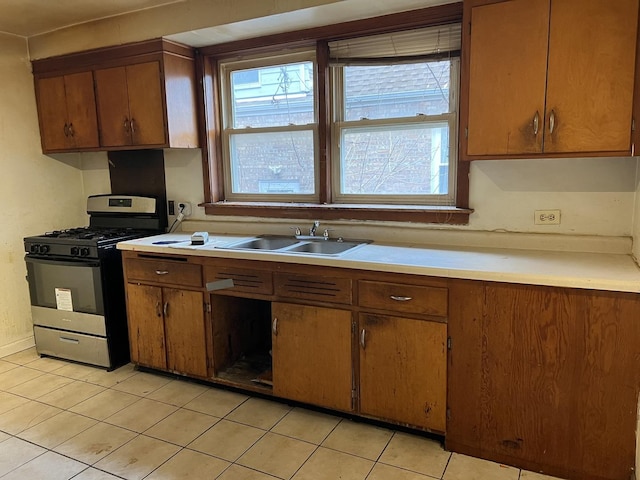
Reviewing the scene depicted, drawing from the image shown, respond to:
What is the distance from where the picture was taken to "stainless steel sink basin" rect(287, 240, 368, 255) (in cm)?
276

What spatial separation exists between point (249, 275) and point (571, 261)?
1631 millimetres

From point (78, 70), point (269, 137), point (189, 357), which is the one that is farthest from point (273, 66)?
point (189, 357)

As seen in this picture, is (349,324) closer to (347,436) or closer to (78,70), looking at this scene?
(347,436)

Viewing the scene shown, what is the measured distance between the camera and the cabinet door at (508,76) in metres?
2.04

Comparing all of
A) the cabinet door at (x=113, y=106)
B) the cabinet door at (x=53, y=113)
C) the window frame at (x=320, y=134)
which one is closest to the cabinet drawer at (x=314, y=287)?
the window frame at (x=320, y=134)

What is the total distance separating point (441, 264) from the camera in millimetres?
2137

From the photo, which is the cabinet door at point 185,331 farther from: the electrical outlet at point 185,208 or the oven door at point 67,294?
the electrical outlet at point 185,208

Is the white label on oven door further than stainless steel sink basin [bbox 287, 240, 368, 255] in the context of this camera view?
Yes

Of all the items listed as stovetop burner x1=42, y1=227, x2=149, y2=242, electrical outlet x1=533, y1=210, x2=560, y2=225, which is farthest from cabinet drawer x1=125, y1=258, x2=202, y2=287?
electrical outlet x1=533, y1=210, x2=560, y2=225

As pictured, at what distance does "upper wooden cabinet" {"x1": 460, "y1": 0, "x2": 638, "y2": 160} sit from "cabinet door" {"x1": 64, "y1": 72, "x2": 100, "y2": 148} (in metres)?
2.57

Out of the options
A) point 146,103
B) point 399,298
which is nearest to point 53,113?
point 146,103

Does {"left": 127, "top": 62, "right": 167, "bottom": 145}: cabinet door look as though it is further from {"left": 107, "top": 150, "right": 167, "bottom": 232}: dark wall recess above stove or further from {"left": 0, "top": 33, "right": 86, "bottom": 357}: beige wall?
{"left": 0, "top": 33, "right": 86, "bottom": 357}: beige wall

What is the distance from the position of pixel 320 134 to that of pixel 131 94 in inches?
52.6

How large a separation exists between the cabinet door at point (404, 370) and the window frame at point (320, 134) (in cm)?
76
